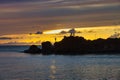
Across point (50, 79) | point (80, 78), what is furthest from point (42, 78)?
point (80, 78)

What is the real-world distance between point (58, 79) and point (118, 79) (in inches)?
439

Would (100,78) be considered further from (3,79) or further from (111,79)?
(3,79)

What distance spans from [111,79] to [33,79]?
1443cm

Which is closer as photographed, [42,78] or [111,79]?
[111,79]

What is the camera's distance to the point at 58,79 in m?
75.2

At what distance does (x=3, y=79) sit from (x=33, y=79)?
5.56 m

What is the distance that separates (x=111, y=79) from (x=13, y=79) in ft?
59.2

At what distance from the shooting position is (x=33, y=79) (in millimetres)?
75250

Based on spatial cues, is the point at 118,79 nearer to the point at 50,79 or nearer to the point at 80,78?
the point at 80,78

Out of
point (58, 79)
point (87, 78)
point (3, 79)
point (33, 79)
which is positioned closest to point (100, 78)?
point (87, 78)

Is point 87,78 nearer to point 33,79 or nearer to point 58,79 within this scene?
point 58,79

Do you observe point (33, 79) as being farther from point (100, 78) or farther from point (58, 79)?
point (100, 78)

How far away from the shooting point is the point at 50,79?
249ft

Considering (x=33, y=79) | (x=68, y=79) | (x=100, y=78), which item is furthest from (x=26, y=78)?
(x=100, y=78)
